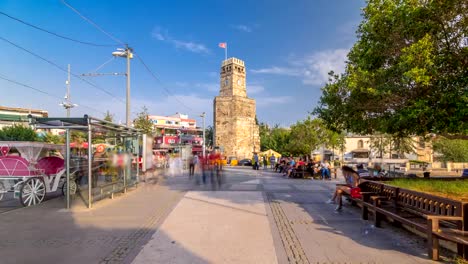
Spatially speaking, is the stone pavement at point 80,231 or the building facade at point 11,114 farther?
the building facade at point 11,114

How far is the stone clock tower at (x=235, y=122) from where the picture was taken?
62.0m

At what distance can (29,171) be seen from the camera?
9.76 metres

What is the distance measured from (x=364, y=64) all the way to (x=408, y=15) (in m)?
1.57

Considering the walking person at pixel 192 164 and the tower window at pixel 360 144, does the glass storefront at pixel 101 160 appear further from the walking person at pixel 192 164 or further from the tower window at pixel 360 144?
the tower window at pixel 360 144

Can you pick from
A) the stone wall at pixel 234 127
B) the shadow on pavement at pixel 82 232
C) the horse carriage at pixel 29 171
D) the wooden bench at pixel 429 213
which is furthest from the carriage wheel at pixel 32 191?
the stone wall at pixel 234 127

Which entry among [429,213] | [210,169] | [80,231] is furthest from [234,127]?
[429,213]

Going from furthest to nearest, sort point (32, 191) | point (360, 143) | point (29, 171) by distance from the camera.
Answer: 1. point (360, 143)
2. point (32, 191)
3. point (29, 171)

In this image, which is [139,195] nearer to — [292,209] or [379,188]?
[292,209]

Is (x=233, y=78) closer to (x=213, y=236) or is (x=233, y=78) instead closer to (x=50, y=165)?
(x=50, y=165)

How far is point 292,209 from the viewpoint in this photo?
358 inches

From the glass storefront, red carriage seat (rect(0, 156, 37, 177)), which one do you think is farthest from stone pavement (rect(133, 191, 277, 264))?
red carriage seat (rect(0, 156, 37, 177))

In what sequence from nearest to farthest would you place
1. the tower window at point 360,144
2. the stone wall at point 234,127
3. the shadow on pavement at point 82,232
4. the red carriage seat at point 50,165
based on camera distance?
the shadow on pavement at point 82,232 → the red carriage seat at point 50,165 → the stone wall at point 234,127 → the tower window at point 360,144

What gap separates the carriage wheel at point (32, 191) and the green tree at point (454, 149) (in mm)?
47907

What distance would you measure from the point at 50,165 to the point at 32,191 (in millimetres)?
1145
